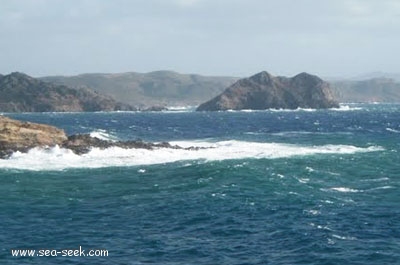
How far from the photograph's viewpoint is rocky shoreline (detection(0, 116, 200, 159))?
213 feet

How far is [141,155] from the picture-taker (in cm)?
6594

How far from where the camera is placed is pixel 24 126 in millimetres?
68812

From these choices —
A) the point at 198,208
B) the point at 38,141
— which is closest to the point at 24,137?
the point at 38,141

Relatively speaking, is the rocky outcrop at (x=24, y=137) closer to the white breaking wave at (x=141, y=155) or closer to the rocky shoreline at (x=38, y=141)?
the rocky shoreline at (x=38, y=141)

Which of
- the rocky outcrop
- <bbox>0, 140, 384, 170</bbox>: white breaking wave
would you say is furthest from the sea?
the rocky outcrop

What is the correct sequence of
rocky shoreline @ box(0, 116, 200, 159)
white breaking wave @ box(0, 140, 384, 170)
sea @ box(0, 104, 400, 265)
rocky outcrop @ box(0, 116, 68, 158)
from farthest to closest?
1. rocky shoreline @ box(0, 116, 200, 159)
2. rocky outcrop @ box(0, 116, 68, 158)
3. white breaking wave @ box(0, 140, 384, 170)
4. sea @ box(0, 104, 400, 265)

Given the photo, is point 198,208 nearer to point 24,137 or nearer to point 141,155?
point 141,155

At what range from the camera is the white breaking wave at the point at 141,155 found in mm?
58875

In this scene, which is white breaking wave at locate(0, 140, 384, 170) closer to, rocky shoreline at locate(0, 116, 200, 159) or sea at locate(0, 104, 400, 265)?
sea at locate(0, 104, 400, 265)

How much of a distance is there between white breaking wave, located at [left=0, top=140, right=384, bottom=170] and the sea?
197 mm

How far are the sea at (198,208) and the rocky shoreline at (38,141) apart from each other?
1.70 meters

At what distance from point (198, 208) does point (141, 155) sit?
30006 mm

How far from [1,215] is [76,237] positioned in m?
7.61

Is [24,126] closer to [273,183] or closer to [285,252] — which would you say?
[273,183]
